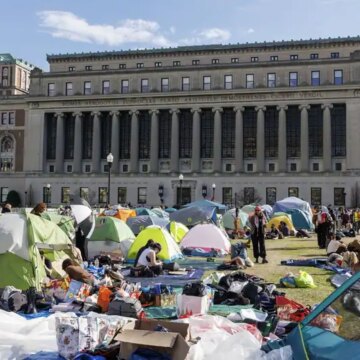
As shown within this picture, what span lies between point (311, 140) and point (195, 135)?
1557 cm

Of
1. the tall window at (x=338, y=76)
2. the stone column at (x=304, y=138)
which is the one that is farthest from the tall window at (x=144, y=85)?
the tall window at (x=338, y=76)

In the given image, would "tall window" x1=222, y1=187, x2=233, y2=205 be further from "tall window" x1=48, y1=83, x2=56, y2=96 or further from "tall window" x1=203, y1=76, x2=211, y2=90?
"tall window" x1=48, y1=83, x2=56, y2=96

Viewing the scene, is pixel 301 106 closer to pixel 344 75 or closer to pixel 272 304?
pixel 344 75

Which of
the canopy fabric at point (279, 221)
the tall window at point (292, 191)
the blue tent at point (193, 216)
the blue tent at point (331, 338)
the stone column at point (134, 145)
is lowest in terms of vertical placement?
the blue tent at point (331, 338)

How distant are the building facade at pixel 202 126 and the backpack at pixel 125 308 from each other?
182 ft

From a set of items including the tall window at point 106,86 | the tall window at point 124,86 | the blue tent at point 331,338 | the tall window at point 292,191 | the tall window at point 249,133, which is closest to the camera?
the blue tent at point 331,338

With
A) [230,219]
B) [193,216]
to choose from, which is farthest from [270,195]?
[193,216]

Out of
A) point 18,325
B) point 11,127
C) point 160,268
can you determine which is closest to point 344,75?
point 11,127

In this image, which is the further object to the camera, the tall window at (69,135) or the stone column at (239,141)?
the tall window at (69,135)

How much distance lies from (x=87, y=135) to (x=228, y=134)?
20.6 metres

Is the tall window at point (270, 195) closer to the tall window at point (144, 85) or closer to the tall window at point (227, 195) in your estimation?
the tall window at point (227, 195)

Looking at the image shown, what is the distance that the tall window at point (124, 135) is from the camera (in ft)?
243

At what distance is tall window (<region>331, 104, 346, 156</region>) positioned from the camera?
68.2m

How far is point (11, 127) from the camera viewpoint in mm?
78875
